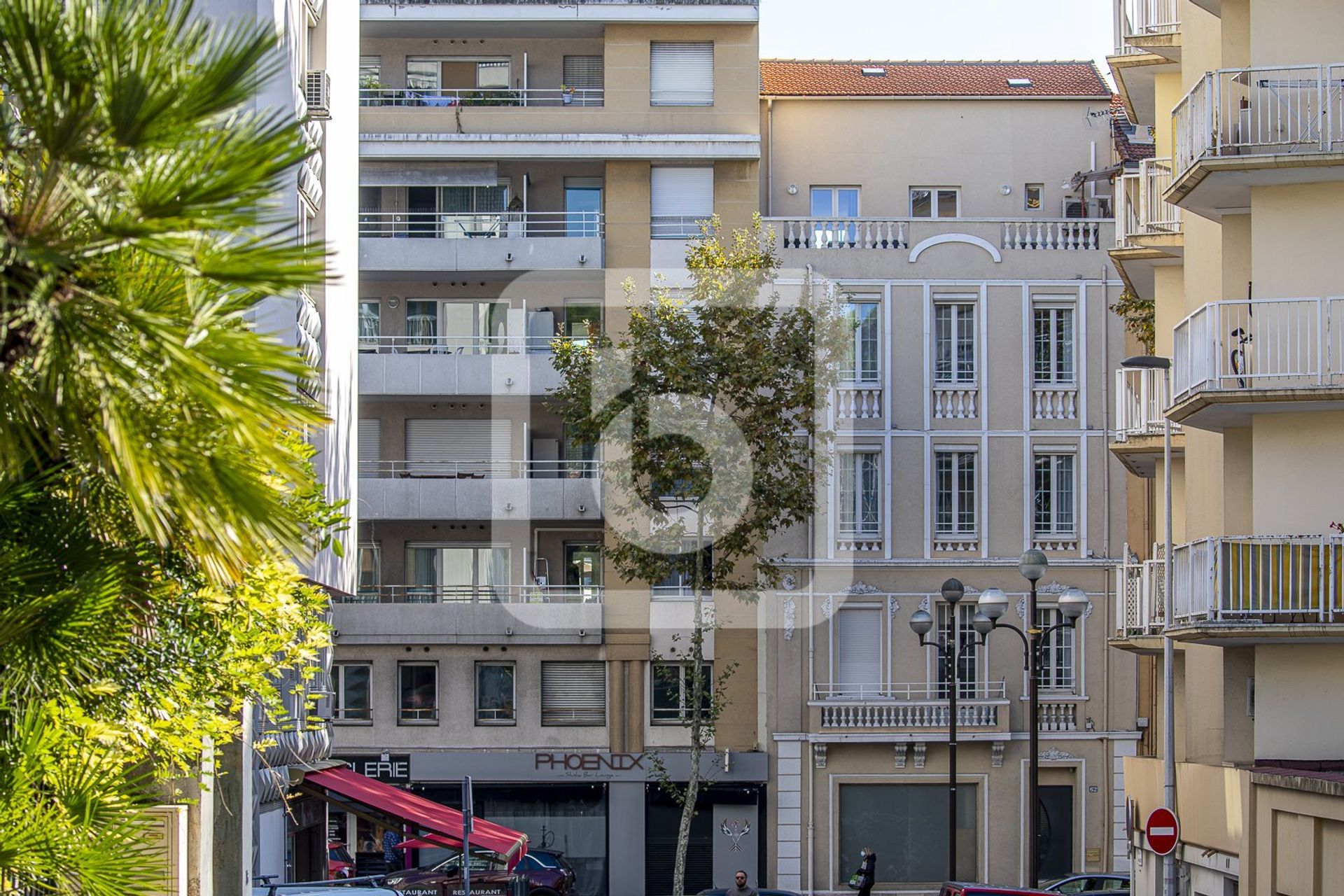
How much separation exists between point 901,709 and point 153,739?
32720mm

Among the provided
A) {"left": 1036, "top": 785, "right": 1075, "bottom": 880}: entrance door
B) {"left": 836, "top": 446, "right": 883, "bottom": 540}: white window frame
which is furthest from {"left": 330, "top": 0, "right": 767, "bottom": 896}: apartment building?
{"left": 1036, "top": 785, "right": 1075, "bottom": 880}: entrance door

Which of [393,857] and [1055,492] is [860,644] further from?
[393,857]

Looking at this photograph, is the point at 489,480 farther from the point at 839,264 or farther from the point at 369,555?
the point at 839,264

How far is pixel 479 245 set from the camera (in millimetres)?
40625

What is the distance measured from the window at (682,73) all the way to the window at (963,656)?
1201cm

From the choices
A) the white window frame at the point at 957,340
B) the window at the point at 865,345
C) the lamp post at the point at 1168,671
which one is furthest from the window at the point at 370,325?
the lamp post at the point at 1168,671

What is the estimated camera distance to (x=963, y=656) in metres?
40.1

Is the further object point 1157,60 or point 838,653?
point 838,653

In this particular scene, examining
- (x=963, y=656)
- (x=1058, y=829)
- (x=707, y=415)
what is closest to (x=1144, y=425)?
(x=707, y=415)

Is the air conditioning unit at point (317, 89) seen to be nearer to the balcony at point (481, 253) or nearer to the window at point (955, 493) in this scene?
the balcony at point (481, 253)

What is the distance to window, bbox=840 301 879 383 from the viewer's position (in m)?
40.3

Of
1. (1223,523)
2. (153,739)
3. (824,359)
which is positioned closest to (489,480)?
(824,359)

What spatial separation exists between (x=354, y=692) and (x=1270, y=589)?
24.3 meters

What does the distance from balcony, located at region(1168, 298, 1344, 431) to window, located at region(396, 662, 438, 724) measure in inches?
896
